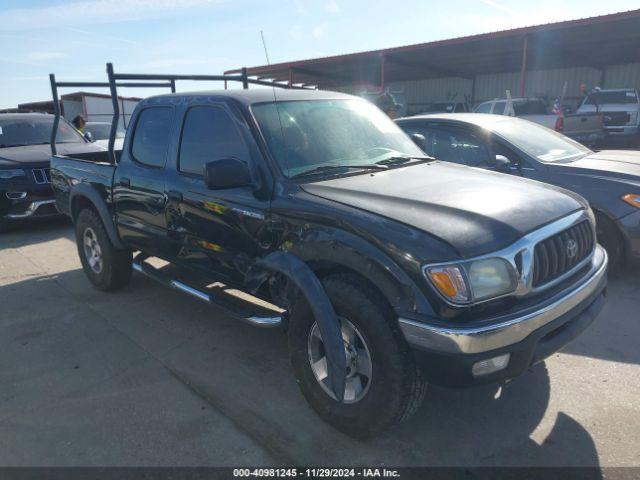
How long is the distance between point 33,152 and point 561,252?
26.8 feet

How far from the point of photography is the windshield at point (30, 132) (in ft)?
28.0

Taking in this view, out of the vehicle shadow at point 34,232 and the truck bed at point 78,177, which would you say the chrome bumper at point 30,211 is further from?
the truck bed at point 78,177

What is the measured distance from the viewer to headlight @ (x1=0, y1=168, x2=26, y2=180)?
7.42 meters

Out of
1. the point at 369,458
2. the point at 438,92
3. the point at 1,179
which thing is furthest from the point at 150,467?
the point at 438,92

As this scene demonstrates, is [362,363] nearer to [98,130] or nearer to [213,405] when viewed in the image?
[213,405]

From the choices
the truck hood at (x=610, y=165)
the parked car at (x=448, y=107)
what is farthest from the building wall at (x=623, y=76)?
the truck hood at (x=610, y=165)

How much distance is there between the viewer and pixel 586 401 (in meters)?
2.96

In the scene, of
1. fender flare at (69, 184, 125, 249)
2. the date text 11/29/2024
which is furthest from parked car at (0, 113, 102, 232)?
the date text 11/29/2024

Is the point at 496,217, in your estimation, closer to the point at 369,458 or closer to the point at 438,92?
the point at 369,458

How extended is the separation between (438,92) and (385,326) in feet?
89.7

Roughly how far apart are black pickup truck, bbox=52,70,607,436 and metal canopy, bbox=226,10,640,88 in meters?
13.6

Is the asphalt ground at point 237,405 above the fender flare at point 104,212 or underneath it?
underneath

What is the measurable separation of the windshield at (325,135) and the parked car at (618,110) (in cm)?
1141

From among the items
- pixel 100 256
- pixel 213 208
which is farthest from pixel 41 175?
pixel 213 208
